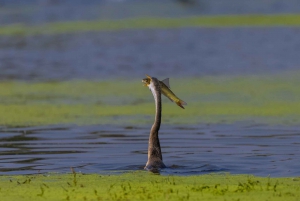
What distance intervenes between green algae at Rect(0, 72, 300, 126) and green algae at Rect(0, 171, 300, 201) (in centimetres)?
544

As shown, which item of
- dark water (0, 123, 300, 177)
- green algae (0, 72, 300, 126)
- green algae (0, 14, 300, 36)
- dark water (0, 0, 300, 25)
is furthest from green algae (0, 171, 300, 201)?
dark water (0, 0, 300, 25)

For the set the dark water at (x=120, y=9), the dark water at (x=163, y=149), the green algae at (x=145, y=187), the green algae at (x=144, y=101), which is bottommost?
the green algae at (x=145, y=187)

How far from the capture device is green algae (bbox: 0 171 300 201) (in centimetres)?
771

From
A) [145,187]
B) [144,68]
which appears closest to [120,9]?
[144,68]

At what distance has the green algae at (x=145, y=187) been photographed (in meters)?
7.71

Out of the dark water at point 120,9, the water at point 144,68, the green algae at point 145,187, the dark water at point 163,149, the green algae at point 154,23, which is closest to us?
the green algae at point 145,187

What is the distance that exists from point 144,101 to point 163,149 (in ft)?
18.4

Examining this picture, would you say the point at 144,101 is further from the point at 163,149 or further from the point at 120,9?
the point at 120,9

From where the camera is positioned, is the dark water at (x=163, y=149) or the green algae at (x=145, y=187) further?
the dark water at (x=163, y=149)

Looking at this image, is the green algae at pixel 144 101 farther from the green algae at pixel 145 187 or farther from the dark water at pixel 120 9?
the dark water at pixel 120 9

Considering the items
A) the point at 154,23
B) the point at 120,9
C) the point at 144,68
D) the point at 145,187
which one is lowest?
the point at 145,187

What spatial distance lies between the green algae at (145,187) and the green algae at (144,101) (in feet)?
17.8

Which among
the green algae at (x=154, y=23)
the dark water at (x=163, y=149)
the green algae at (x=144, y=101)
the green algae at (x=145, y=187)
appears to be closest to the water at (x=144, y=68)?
the dark water at (x=163, y=149)

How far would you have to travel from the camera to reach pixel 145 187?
818 cm
